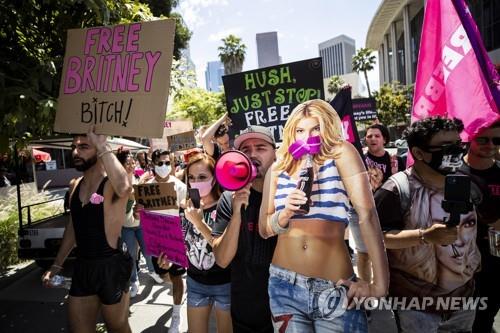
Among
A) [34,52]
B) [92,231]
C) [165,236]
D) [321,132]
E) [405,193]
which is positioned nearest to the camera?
[321,132]

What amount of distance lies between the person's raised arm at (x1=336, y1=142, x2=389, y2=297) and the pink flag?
4.34 ft

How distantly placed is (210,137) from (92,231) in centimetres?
139

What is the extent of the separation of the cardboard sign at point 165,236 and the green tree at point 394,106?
4416 centimetres

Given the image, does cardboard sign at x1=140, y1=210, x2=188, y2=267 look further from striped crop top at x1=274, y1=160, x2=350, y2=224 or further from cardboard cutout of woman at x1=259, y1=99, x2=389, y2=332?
striped crop top at x1=274, y1=160, x2=350, y2=224

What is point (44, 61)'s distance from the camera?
129 inches

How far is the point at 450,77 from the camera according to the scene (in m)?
2.85

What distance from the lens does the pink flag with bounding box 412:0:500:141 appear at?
8.80 feet

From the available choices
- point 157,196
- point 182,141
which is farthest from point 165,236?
point 182,141

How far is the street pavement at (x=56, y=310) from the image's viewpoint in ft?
13.6

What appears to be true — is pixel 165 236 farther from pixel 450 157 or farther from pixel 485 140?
pixel 485 140

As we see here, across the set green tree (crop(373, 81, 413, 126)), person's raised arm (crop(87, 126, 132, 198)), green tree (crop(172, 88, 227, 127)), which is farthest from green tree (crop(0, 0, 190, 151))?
green tree (crop(373, 81, 413, 126))

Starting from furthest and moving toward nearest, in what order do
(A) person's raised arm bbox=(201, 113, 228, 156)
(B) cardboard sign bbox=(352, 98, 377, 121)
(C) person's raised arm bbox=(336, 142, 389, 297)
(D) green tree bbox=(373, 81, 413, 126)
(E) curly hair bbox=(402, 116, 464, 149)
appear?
(D) green tree bbox=(373, 81, 413, 126)
(B) cardboard sign bbox=(352, 98, 377, 121)
(A) person's raised arm bbox=(201, 113, 228, 156)
(E) curly hair bbox=(402, 116, 464, 149)
(C) person's raised arm bbox=(336, 142, 389, 297)

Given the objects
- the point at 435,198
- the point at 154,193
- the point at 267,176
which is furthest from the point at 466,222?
the point at 154,193

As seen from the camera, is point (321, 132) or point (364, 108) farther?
point (364, 108)
